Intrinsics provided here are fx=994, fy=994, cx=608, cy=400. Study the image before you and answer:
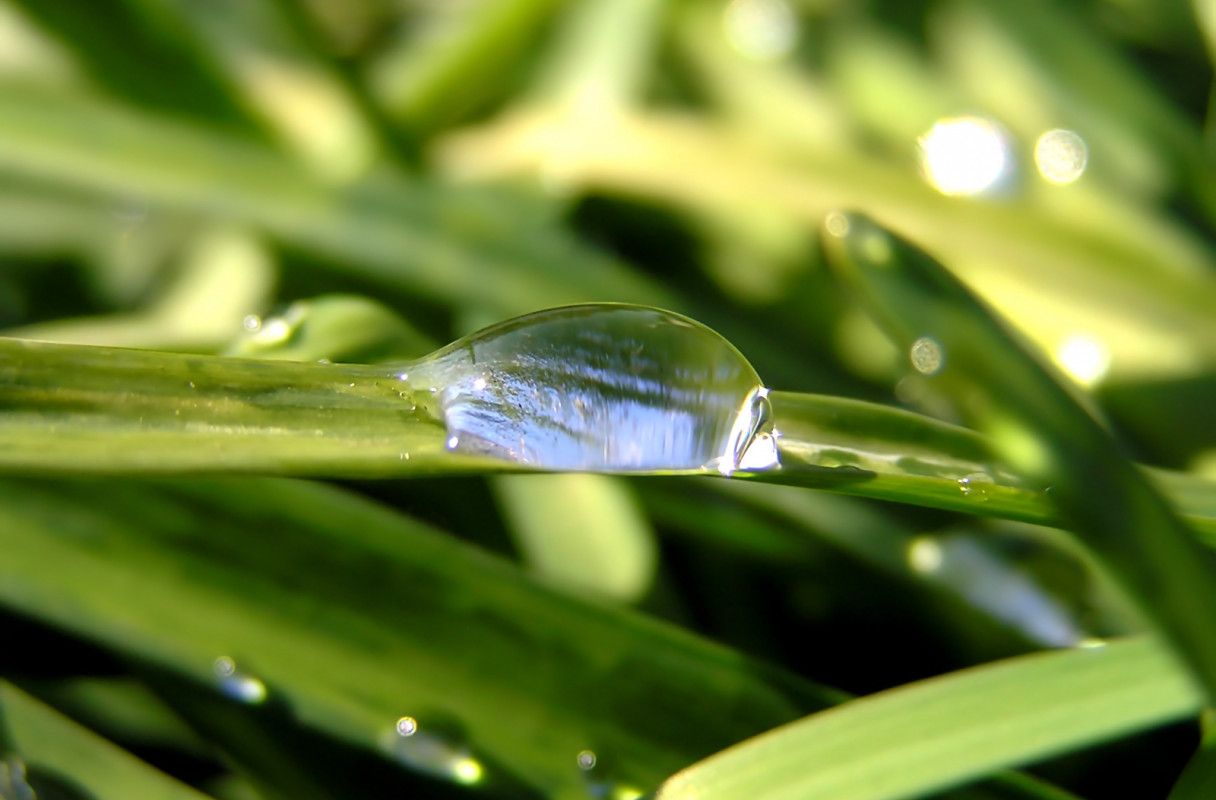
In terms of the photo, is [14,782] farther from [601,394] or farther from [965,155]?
[965,155]

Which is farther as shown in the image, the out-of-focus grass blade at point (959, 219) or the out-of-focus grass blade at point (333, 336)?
the out-of-focus grass blade at point (959, 219)

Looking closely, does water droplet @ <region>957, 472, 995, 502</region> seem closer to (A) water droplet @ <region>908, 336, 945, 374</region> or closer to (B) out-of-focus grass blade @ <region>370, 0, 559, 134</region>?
(A) water droplet @ <region>908, 336, 945, 374</region>

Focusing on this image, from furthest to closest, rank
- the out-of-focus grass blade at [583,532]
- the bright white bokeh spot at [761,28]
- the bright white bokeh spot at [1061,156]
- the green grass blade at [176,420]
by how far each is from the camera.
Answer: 1. the bright white bokeh spot at [761,28]
2. the bright white bokeh spot at [1061,156]
3. the out-of-focus grass blade at [583,532]
4. the green grass blade at [176,420]

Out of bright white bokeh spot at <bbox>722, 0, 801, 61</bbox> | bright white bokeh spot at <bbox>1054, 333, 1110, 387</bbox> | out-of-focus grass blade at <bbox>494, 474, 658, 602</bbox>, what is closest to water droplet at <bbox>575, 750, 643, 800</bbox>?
out-of-focus grass blade at <bbox>494, 474, 658, 602</bbox>

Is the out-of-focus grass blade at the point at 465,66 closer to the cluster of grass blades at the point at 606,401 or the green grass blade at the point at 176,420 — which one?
the cluster of grass blades at the point at 606,401

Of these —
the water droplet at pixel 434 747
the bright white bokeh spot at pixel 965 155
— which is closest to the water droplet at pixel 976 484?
the water droplet at pixel 434 747

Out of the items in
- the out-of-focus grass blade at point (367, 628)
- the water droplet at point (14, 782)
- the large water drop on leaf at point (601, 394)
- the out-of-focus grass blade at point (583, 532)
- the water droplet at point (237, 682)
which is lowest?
the water droplet at point (14, 782)

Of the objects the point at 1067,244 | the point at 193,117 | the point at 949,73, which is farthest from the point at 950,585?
the point at 193,117
